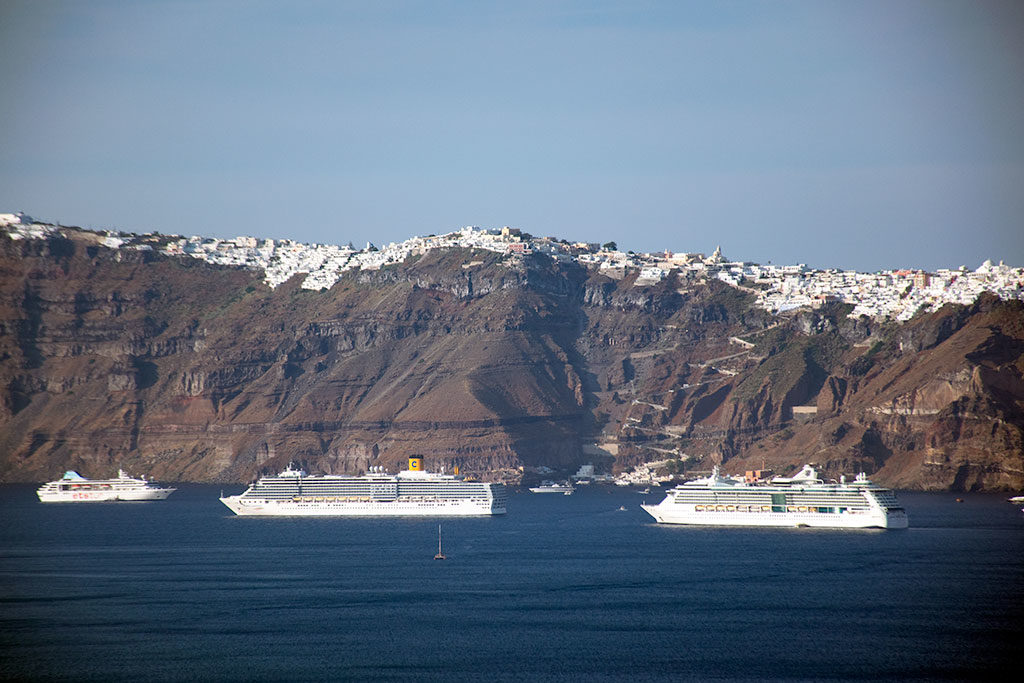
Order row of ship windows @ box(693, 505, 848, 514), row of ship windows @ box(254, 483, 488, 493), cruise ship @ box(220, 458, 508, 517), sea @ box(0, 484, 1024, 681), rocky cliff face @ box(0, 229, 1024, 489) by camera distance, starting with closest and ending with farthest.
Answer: sea @ box(0, 484, 1024, 681) → row of ship windows @ box(693, 505, 848, 514) → cruise ship @ box(220, 458, 508, 517) → row of ship windows @ box(254, 483, 488, 493) → rocky cliff face @ box(0, 229, 1024, 489)

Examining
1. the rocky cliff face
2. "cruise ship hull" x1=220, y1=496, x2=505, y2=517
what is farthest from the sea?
the rocky cliff face

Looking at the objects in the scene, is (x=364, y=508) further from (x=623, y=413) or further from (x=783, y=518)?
(x=623, y=413)

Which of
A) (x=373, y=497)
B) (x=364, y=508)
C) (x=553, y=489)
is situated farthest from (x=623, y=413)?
(x=364, y=508)

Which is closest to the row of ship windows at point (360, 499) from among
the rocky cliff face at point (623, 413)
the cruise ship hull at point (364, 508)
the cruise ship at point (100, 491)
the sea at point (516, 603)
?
the cruise ship hull at point (364, 508)

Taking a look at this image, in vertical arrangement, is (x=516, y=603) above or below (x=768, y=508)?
below

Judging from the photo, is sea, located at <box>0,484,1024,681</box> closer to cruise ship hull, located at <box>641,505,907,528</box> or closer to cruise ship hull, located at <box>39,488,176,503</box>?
cruise ship hull, located at <box>641,505,907,528</box>

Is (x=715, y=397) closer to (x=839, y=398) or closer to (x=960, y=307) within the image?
(x=839, y=398)

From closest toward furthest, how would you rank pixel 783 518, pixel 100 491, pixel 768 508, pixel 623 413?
1. pixel 783 518
2. pixel 768 508
3. pixel 100 491
4. pixel 623 413
